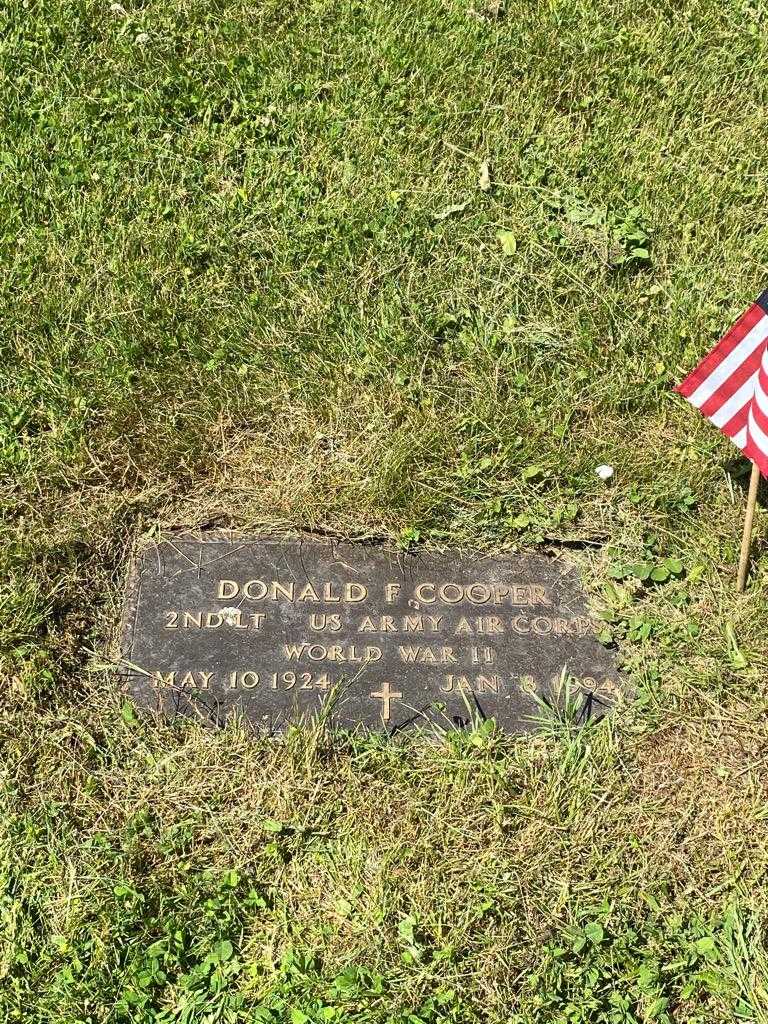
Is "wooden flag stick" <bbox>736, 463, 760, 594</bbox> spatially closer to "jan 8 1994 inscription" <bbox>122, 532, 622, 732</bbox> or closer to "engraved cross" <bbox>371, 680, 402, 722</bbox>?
"jan 8 1994 inscription" <bbox>122, 532, 622, 732</bbox>

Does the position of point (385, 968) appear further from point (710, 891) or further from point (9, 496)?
point (9, 496)

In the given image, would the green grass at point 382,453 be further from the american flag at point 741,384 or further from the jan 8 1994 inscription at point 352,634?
the american flag at point 741,384

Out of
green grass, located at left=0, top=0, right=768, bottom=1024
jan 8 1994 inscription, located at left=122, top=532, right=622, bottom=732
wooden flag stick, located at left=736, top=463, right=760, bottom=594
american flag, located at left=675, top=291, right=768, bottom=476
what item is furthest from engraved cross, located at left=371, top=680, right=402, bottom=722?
american flag, located at left=675, top=291, right=768, bottom=476

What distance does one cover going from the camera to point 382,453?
327cm

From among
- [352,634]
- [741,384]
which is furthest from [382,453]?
[741,384]

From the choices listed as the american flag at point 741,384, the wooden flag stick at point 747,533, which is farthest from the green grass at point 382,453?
the american flag at point 741,384

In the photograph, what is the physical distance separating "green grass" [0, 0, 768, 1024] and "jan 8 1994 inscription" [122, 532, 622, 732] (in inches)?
3.6

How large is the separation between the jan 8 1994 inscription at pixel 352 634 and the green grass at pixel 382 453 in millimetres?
92

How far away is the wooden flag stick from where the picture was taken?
A: 2.83 metres

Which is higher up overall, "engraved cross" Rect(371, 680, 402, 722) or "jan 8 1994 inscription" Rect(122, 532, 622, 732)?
"jan 8 1994 inscription" Rect(122, 532, 622, 732)

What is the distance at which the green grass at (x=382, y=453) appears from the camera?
8.26 feet

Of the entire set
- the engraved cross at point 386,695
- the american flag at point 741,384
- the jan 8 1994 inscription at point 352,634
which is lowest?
the engraved cross at point 386,695

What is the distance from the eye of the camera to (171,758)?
2.76m

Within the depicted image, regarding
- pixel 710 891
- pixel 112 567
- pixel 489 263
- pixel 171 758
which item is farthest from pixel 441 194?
pixel 710 891
